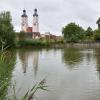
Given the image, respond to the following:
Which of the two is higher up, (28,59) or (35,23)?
(35,23)

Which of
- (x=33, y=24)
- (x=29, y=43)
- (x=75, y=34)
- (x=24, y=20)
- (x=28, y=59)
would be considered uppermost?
(x=24, y=20)

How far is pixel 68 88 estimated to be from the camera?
1512 centimetres

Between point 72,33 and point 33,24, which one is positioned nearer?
point 72,33

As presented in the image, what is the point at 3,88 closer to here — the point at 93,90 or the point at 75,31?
the point at 93,90

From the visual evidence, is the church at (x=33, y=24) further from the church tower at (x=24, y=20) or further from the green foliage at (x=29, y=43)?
the green foliage at (x=29, y=43)

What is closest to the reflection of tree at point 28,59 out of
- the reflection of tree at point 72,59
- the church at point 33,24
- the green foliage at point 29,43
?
the reflection of tree at point 72,59

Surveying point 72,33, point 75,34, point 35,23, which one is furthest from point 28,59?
point 35,23

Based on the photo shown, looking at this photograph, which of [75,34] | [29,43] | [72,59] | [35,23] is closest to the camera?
[72,59]

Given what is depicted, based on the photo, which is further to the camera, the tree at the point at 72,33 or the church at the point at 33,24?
the church at the point at 33,24

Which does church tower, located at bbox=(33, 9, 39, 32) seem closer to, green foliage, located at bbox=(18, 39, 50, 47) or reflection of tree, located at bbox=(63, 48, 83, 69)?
green foliage, located at bbox=(18, 39, 50, 47)

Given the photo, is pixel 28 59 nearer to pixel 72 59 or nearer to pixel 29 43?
pixel 72 59

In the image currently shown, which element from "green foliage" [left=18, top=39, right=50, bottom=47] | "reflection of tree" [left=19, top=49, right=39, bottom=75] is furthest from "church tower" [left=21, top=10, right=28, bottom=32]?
"reflection of tree" [left=19, top=49, right=39, bottom=75]

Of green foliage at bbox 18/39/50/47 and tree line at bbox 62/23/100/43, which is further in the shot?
tree line at bbox 62/23/100/43

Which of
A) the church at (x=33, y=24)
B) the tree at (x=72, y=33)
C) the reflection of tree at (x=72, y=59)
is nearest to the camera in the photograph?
the reflection of tree at (x=72, y=59)
